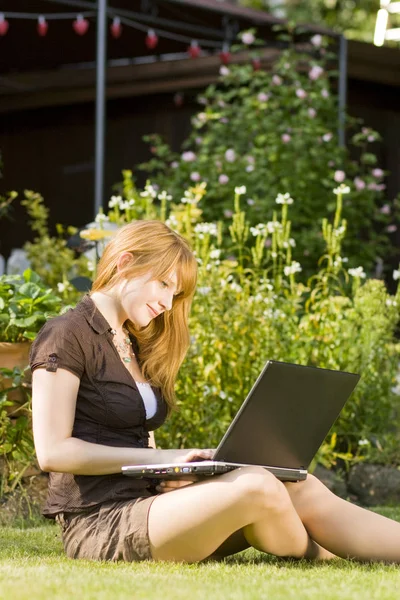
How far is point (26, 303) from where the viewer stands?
477cm

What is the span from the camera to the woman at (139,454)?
3.31 m

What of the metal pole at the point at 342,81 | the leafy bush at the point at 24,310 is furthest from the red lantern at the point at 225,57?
the leafy bush at the point at 24,310

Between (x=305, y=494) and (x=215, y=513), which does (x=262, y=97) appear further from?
(x=215, y=513)

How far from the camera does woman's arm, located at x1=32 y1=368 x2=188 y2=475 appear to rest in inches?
130

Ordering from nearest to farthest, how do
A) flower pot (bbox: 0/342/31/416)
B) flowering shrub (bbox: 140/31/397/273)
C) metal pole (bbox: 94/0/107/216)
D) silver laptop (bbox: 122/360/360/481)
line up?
silver laptop (bbox: 122/360/360/481) < flower pot (bbox: 0/342/31/416) < metal pole (bbox: 94/0/107/216) < flowering shrub (bbox: 140/31/397/273)

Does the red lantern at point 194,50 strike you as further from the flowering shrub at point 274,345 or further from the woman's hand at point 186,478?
the woman's hand at point 186,478

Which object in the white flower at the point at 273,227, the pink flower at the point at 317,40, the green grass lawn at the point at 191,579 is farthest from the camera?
the pink flower at the point at 317,40

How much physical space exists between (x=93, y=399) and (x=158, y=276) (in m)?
0.42

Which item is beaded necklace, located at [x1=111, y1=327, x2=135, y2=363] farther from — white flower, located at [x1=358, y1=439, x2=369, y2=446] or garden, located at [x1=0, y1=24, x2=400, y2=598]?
white flower, located at [x1=358, y1=439, x2=369, y2=446]

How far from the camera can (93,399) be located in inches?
137

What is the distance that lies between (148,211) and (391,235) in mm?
4382

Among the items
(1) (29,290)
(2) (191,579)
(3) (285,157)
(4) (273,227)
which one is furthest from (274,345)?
(3) (285,157)

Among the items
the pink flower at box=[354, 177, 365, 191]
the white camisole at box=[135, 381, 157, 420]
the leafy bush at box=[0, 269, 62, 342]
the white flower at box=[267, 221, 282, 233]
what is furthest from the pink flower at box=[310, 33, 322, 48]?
the white camisole at box=[135, 381, 157, 420]

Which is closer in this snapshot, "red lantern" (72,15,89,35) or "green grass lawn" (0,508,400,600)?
"green grass lawn" (0,508,400,600)
